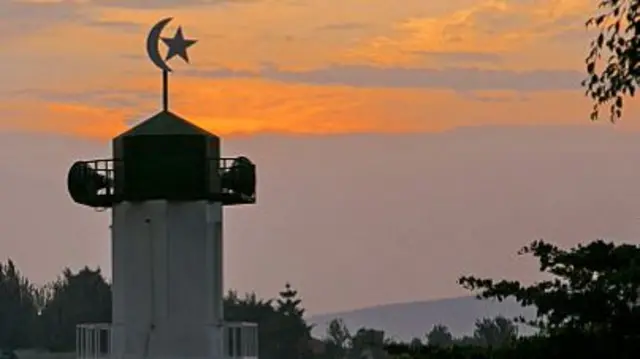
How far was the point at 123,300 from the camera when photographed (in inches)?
1801

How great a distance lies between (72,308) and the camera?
4063 inches

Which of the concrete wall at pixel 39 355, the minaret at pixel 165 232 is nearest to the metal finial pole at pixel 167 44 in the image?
the minaret at pixel 165 232

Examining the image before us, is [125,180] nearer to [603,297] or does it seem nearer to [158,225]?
[158,225]

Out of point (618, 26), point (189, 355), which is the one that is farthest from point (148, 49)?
point (618, 26)

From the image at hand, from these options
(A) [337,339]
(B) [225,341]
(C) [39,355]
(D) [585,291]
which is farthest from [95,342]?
(A) [337,339]

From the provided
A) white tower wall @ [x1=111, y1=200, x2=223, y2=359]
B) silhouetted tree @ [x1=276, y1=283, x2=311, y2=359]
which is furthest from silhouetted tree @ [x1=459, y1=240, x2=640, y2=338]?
silhouetted tree @ [x1=276, y1=283, x2=311, y2=359]

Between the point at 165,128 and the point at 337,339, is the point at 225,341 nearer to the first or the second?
the point at 165,128

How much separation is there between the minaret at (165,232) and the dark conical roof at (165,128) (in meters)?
0.02

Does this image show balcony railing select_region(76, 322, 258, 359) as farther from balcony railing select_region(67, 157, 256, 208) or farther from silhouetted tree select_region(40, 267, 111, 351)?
silhouetted tree select_region(40, 267, 111, 351)

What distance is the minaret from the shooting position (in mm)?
45250

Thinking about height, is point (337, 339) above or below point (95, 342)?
above

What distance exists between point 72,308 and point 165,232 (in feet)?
192

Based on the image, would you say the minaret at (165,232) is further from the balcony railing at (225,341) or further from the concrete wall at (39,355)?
the concrete wall at (39,355)

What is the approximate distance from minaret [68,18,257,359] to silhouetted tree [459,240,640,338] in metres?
16.0
